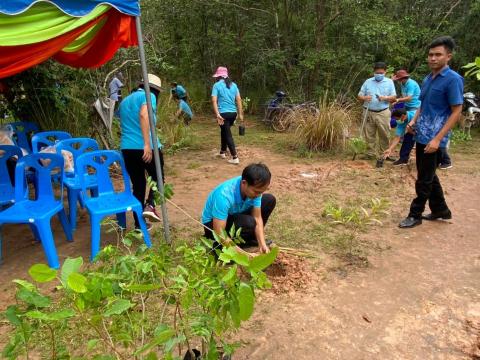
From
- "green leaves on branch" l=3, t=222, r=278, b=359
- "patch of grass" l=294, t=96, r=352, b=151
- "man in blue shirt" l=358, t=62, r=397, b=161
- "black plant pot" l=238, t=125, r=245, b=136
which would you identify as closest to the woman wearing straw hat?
"green leaves on branch" l=3, t=222, r=278, b=359

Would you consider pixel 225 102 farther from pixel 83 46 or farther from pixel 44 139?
pixel 44 139

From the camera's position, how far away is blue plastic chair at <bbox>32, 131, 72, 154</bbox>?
462 centimetres

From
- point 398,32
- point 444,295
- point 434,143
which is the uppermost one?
point 398,32

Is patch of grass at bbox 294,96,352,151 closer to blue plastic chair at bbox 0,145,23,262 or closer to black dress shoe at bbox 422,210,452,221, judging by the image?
black dress shoe at bbox 422,210,452,221

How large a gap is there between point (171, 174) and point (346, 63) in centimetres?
617

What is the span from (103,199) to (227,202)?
1.39m

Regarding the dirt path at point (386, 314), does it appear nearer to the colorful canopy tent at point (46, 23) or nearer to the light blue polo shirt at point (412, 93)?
the colorful canopy tent at point (46, 23)

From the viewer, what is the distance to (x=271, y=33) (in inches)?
419

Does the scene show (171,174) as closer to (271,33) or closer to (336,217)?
(336,217)

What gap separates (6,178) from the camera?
3.80 metres

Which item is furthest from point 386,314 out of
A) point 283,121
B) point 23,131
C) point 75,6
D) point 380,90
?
point 283,121

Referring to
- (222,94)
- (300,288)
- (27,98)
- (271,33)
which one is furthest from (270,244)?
(271,33)

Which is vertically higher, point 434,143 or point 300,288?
point 434,143

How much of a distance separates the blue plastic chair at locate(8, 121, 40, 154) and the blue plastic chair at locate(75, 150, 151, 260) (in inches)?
86.3
